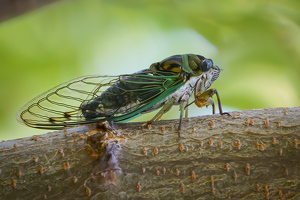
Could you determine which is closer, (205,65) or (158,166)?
(158,166)

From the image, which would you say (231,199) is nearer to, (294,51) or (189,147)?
(189,147)

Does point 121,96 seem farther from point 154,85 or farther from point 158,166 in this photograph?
point 158,166

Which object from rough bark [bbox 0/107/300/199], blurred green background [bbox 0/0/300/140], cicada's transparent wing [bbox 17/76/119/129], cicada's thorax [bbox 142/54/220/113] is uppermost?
blurred green background [bbox 0/0/300/140]

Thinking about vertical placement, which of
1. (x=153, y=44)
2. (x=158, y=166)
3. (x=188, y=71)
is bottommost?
(x=158, y=166)

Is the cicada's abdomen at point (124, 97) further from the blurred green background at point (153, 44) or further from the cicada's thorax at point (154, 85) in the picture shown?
the blurred green background at point (153, 44)

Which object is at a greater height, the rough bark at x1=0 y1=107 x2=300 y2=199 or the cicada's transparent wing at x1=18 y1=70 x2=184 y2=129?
the cicada's transparent wing at x1=18 y1=70 x2=184 y2=129

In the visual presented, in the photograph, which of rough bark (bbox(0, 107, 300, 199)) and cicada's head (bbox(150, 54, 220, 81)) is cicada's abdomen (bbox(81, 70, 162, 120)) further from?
rough bark (bbox(0, 107, 300, 199))

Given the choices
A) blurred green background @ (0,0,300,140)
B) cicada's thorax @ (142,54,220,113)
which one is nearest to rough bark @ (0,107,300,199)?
cicada's thorax @ (142,54,220,113)

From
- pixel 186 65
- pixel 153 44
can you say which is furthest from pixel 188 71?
pixel 153 44
